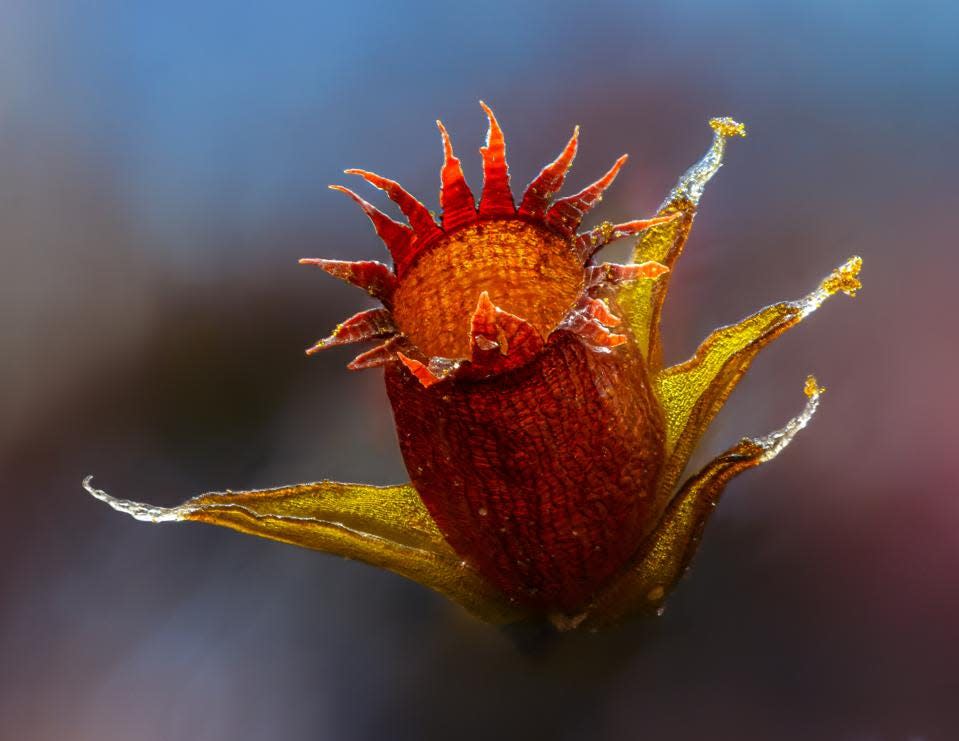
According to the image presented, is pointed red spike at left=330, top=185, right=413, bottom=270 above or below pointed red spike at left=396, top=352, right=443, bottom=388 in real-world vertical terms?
above

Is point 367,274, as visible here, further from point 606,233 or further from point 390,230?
point 606,233

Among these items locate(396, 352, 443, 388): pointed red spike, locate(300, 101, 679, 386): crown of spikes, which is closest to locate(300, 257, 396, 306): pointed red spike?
locate(300, 101, 679, 386): crown of spikes

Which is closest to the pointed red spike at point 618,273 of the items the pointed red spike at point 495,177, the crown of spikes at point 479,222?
the crown of spikes at point 479,222

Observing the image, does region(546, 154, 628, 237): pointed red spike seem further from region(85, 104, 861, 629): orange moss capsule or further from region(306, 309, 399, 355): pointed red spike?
region(306, 309, 399, 355): pointed red spike

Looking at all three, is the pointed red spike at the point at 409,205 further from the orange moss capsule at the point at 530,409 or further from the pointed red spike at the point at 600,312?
the pointed red spike at the point at 600,312

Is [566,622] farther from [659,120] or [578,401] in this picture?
[659,120]

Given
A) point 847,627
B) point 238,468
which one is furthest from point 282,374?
point 847,627
